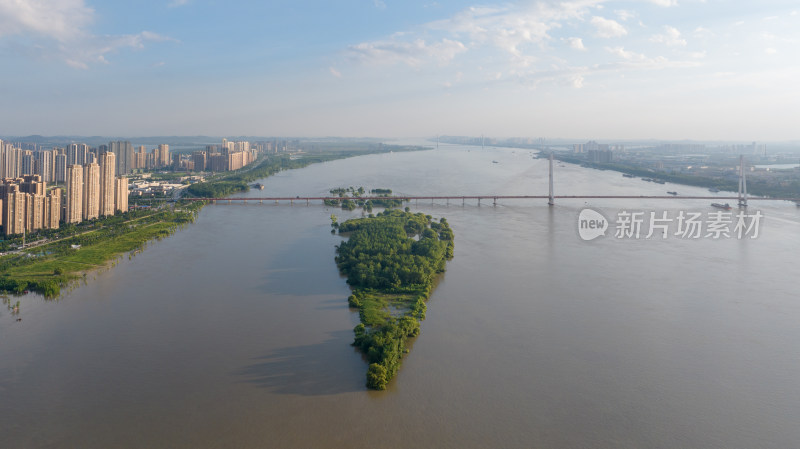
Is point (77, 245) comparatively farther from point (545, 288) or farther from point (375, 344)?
point (545, 288)

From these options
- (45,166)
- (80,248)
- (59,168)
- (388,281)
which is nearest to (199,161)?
(59,168)

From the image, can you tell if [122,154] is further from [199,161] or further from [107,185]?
[107,185]

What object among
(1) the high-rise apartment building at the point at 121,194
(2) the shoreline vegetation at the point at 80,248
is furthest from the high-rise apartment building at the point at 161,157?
(1) the high-rise apartment building at the point at 121,194

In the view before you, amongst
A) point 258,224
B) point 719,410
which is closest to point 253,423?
point 719,410

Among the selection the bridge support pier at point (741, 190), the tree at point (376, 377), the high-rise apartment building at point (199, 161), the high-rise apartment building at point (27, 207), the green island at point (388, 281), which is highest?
the high-rise apartment building at point (199, 161)

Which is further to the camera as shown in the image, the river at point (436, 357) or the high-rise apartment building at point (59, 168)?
the high-rise apartment building at point (59, 168)

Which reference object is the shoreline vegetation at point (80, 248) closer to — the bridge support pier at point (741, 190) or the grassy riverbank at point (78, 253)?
the grassy riverbank at point (78, 253)

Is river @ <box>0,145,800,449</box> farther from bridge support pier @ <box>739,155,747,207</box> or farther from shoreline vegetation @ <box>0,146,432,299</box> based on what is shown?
bridge support pier @ <box>739,155,747,207</box>
